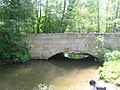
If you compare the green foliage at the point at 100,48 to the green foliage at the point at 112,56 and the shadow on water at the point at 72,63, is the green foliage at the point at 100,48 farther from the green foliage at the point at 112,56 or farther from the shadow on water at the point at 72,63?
the green foliage at the point at 112,56

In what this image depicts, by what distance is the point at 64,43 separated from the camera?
20.8 meters

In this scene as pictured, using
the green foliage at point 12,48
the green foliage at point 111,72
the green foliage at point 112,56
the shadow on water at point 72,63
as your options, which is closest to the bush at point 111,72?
the green foliage at point 111,72

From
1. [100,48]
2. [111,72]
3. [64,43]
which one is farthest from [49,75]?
[100,48]

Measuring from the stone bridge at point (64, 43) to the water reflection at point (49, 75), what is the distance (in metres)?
0.90

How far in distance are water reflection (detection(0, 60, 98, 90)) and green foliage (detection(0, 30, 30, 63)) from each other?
1.01 m

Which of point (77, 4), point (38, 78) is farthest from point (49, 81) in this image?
point (77, 4)

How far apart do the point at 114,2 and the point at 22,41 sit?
406 inches

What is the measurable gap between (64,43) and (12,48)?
147 inches

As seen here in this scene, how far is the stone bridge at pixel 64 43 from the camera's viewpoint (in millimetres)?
20344

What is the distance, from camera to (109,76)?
44.4 feet

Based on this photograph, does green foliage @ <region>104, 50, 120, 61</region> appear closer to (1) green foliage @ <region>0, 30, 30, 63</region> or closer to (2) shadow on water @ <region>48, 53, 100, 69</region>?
(2) shadow on water @ <region>48, 53, 100, 69</region>

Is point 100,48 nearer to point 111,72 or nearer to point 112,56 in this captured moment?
point 112,56

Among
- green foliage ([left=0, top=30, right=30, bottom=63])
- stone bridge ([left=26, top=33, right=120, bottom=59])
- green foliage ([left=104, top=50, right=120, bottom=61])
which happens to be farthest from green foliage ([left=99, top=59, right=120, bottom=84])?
green foliage ([left=0, top=30, right=30, bottom=63])

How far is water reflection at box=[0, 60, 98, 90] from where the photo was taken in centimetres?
1382
